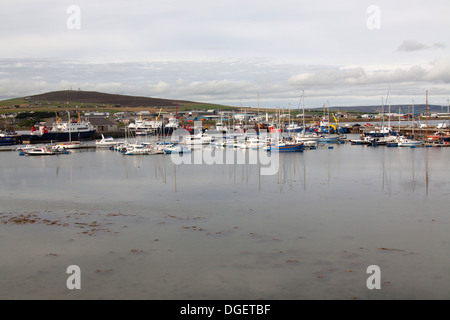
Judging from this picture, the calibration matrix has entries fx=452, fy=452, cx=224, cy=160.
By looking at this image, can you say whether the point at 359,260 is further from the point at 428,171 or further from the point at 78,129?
the point at 78,129

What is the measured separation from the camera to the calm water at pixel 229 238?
770 centimetres

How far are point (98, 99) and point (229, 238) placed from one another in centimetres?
12595

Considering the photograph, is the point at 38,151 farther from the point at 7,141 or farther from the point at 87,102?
the point at 87,102

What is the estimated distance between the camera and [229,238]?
10445 mm

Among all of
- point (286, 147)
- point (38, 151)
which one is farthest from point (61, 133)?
point (286, 147)

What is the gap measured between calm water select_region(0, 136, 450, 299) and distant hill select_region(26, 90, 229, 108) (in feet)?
359

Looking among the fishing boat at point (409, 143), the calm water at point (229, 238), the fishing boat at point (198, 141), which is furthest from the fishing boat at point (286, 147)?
the calm water at point (229, 238)

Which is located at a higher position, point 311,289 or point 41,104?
point 41,104

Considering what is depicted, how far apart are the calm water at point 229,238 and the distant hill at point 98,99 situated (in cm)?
10942

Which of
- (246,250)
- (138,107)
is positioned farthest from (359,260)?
(138,107)

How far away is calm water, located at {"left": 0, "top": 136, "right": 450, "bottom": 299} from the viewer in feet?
25.2

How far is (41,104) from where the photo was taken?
118 m

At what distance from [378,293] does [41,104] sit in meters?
123

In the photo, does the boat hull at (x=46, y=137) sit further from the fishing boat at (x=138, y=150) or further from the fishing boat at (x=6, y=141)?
the fishing boat at (x=138, y=150)
